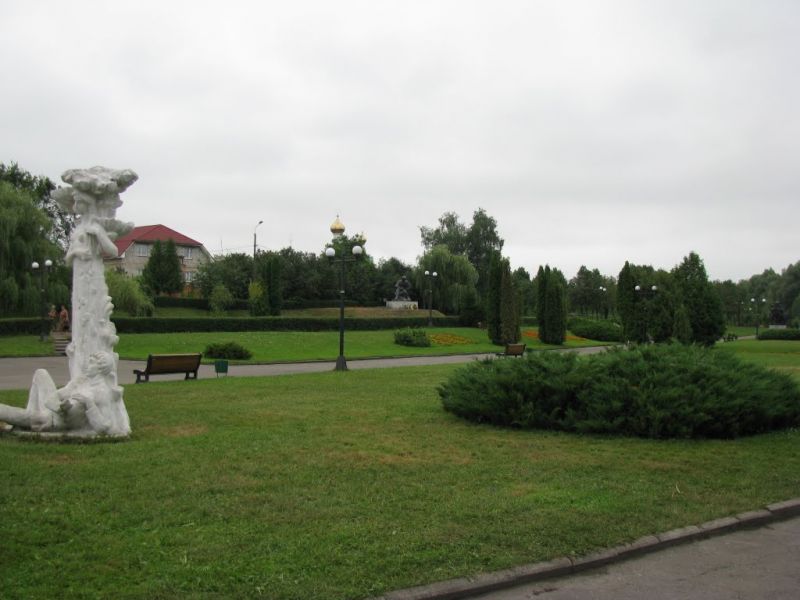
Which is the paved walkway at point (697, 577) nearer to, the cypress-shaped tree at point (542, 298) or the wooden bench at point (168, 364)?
the wooden bench at point (168, 364)

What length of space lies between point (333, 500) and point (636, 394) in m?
5.35

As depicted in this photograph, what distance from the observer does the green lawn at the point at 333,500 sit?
14.8 ft

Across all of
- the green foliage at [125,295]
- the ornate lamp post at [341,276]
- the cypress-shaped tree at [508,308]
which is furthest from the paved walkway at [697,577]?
the green foliage at [125,295]

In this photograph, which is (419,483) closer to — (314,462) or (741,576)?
(314,462)

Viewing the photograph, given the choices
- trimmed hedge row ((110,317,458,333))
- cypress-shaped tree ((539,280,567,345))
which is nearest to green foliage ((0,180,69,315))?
trimmed hedge row ((110,317,458,333))

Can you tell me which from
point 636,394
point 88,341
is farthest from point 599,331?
point 88,341

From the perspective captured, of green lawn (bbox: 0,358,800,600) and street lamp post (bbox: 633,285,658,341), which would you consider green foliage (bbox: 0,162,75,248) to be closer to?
street lamp post (bbox: 633,285,658,341)

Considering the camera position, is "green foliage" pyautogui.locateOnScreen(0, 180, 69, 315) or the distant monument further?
the distant monument

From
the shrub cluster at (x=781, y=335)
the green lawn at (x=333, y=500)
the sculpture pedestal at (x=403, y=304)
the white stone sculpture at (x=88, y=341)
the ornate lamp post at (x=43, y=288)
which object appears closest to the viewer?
the green lawn at (x=333, y=500)

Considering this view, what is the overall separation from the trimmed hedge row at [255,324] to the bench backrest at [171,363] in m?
17.4

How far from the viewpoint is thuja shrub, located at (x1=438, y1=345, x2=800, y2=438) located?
31.5 feet

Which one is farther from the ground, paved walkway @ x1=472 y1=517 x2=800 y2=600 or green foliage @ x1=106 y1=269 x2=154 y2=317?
green foliage @ x1=106 y1=269 x2=154 y2=317

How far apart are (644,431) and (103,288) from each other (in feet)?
25.8

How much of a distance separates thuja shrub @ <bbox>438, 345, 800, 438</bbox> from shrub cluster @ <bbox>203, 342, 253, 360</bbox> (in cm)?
1931
